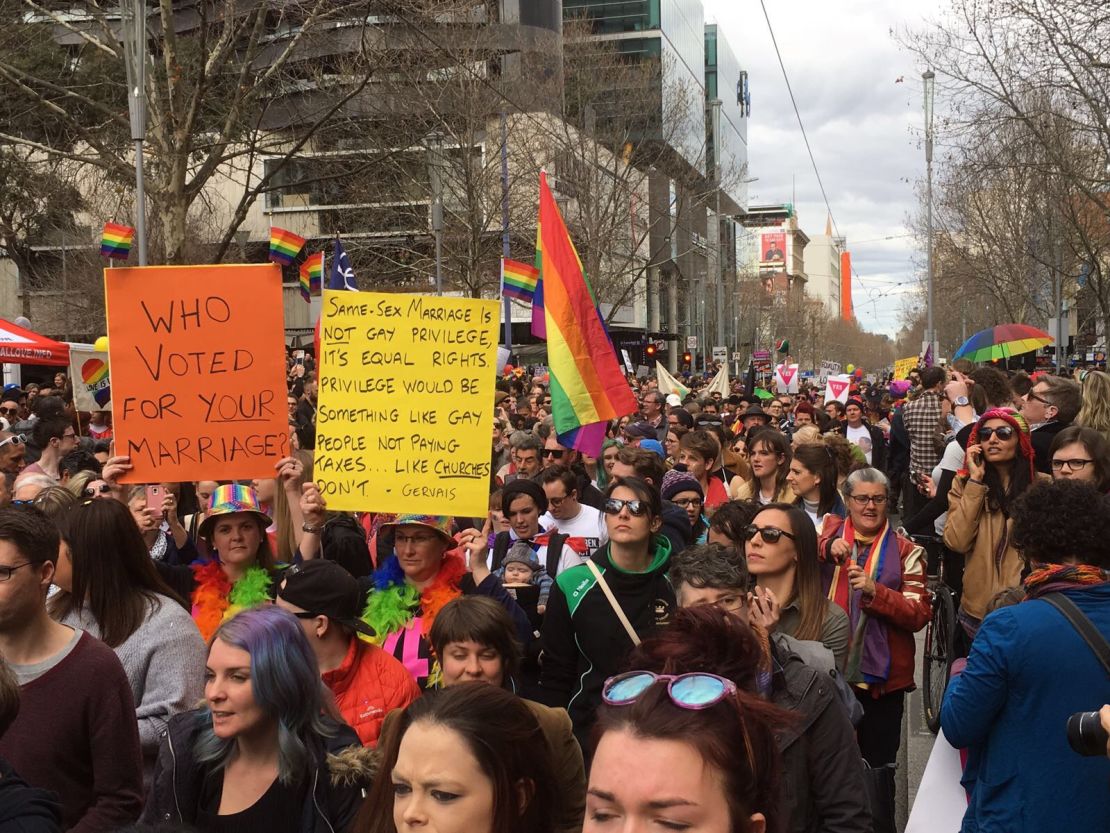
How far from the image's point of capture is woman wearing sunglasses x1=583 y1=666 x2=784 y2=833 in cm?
191

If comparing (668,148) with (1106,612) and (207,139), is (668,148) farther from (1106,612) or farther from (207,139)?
(1106,612)

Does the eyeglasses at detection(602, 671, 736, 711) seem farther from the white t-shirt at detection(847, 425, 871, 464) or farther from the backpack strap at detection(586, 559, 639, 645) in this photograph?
the white t-shirt at detection(847, 425, 871, 464)

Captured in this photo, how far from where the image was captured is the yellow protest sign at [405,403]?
213 inches

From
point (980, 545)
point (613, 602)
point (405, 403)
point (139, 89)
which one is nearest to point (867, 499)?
point (980, 545)

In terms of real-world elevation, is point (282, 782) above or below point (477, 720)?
below

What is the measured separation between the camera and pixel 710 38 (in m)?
88.5

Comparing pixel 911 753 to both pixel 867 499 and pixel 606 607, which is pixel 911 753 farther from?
pixel 606 607

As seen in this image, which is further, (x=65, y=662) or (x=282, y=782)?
(x=65, y=662)

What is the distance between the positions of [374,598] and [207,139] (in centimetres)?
1670

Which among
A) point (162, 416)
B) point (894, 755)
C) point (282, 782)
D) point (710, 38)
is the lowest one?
point (894, 755)

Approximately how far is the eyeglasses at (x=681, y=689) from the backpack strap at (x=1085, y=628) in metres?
1.70

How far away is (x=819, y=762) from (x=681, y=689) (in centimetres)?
121

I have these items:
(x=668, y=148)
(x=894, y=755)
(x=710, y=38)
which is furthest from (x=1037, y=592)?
(x=710, y=38)

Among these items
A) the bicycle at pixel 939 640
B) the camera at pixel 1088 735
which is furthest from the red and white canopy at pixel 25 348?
the camera at pixel 1088 735
